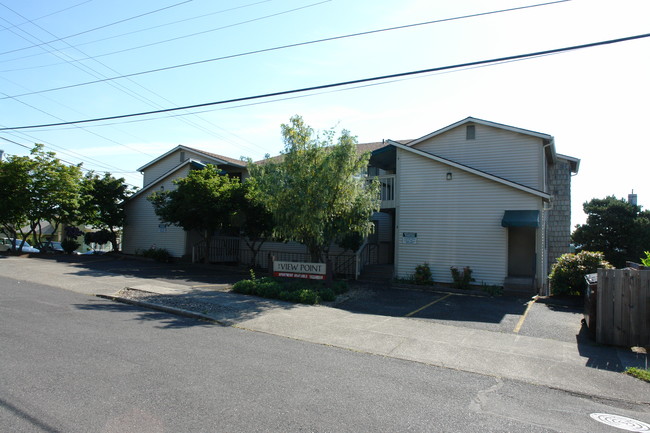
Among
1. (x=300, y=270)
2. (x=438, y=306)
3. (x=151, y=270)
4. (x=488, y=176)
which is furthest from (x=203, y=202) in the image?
(x=488, y=176)

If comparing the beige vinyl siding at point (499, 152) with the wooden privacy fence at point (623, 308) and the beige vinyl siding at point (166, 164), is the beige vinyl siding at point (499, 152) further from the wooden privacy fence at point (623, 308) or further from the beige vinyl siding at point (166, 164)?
the beige vinyl siding at point (166, 164)

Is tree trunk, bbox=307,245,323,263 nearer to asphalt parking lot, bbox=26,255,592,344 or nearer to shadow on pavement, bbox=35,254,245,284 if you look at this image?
asphalt parking lot, bbox=26,255,592,344

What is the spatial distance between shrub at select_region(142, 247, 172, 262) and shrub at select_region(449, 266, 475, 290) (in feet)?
52.5

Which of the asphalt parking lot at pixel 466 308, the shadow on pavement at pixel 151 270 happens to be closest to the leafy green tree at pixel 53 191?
the shadow on pavement at pixel 151 270

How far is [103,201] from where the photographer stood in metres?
25.7

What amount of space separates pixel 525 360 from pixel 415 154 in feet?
36.9

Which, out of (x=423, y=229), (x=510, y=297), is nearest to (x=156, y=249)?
(x=423, y=229)

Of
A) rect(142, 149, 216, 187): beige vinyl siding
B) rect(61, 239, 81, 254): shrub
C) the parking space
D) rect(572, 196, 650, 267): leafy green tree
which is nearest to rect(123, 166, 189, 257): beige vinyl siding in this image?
rect(142, 149, 216, 187): beige vinyl siding

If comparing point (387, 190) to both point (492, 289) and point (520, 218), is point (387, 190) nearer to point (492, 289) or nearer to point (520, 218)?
point (520, 218)

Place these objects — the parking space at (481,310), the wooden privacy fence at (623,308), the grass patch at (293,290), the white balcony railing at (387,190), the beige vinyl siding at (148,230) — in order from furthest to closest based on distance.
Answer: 1. the beige vinyl siding at (148,230)
2. the white balcony railing at (387,190)
3. the grass patch at (293,290)
4. the parking space at (481,310)
5. the wooden privacy fence at (623,308)

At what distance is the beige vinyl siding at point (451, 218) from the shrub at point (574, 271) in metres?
1.98

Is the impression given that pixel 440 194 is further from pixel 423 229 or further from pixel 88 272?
pixel 88 272

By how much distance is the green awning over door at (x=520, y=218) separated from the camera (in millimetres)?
14512

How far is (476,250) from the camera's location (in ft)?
52.2
